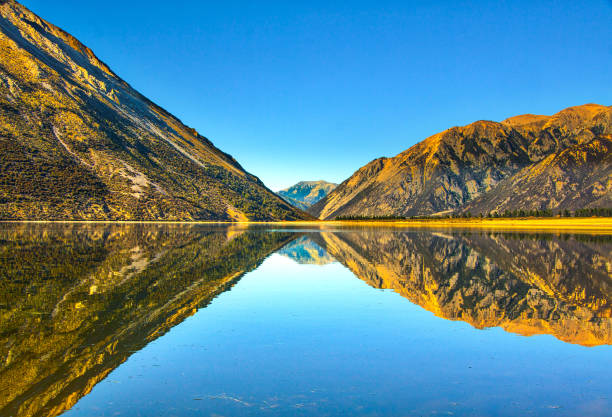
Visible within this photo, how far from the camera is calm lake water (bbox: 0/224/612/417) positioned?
9.04 m

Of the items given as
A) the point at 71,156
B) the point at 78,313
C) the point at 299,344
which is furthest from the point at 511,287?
the point at 71,156

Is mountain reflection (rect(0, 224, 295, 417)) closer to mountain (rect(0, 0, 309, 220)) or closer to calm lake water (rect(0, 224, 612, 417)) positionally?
calm lake water (rect(0, 224, 612, 417))

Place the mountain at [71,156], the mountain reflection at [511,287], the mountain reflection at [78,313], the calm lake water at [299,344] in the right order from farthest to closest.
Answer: the mountain at [71,156] → the mountain reflection at [511,287] → the mountain reflection at [78,313] → the calm lake water at [299,344]

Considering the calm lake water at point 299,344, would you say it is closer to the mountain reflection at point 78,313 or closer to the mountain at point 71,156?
Answer: the mountain reflection at point 78,313

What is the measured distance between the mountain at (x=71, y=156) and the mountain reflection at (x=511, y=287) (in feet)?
392

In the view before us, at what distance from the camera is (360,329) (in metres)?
15.2

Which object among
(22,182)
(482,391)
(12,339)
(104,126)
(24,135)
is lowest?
(482,391)

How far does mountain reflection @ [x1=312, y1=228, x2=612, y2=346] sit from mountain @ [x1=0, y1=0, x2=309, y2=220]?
120 metres

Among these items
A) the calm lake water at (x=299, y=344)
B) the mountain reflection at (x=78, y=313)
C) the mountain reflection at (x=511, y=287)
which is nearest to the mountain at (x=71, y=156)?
the mountain reflection at (x=78, y=313)

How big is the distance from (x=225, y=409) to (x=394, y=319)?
31.5 ft

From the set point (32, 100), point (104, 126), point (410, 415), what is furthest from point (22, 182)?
point (410, 415)

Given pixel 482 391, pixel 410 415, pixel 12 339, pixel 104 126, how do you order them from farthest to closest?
pixel 104 126
pixel 12 339
pixel 482 391
pixel 410 415

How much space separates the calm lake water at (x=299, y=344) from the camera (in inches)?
356

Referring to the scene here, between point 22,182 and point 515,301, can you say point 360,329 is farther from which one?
point 22,182
